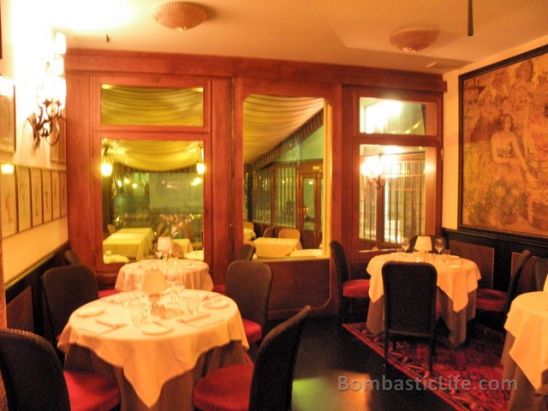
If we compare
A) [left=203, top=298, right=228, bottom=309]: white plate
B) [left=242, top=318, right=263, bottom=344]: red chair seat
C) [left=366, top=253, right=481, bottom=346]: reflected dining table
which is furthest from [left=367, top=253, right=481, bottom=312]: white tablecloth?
[left=203, top=298, right=228, bottom=309]: white plate

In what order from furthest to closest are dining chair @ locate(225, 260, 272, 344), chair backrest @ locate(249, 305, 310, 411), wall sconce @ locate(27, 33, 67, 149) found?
wall sconce @ locate(27, 33, 67, 149)
dining chair @ locate(225, 260, 272, 344)
chair backrest @ locate(249, 305, 310, 411)

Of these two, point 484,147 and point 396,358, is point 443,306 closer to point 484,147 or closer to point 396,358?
point 396,358

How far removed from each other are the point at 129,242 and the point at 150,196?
59 centimetres

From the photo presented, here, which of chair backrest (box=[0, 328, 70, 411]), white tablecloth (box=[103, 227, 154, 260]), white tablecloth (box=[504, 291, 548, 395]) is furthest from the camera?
white tablecloth (box=[103, 227, 154, 260])

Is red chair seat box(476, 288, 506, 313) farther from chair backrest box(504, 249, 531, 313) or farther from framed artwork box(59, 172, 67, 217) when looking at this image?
framed artwork box(59, 172, 67, 217)

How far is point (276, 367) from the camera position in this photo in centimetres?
204

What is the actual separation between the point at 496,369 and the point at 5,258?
3.80 metres

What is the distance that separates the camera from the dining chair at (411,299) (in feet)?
11.2

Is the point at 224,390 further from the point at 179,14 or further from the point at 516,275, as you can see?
the point at 516,275

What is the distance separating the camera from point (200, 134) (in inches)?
189

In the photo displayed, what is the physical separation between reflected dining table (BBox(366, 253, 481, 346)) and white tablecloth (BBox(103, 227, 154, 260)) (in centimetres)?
270

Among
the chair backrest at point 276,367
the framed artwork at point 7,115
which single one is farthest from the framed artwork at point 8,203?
the chair backrest at point 276,367

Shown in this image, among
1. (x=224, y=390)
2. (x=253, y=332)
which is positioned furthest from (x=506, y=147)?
(x=224, y=390)

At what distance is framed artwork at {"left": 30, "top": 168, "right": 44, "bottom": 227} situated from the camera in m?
3.24
